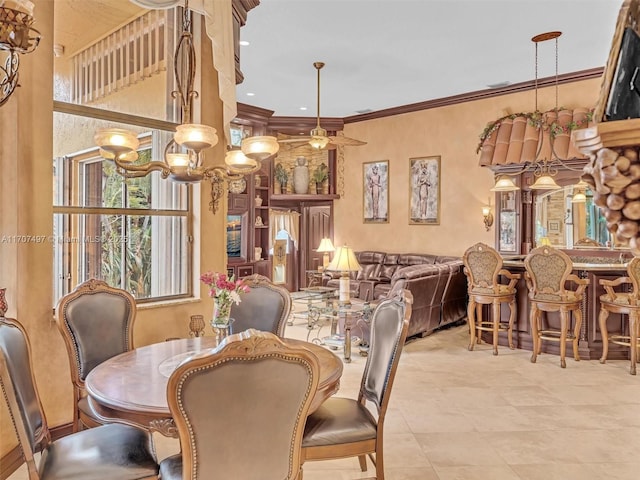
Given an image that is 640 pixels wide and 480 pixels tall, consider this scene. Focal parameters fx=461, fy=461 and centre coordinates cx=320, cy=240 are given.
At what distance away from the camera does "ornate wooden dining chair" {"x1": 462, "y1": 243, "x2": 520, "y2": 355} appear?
17.3ft

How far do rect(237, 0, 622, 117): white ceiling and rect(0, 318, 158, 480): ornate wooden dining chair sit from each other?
3970 millimetres

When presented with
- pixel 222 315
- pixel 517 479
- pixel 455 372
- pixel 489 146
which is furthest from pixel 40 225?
pixel 489 146

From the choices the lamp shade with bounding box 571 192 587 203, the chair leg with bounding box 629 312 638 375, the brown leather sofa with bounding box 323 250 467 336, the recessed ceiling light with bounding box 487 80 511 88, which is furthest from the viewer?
the recessed ceiling light with bounding box 487 80 511 88

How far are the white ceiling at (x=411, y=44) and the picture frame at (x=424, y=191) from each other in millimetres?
1239

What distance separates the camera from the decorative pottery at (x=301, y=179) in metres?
9.71

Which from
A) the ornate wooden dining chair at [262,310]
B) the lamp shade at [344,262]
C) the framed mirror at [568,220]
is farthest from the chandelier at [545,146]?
the ornate wooden dining chair at [262,310]

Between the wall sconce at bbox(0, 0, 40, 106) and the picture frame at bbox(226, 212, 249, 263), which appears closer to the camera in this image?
the wall sconce at bbox(0, 0, 40, 106)

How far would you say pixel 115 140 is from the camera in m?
2.46

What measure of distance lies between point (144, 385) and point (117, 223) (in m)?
1.93

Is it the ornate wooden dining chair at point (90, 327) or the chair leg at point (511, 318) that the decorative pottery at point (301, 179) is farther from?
the ornate wooden dining chair at point (90, 327)

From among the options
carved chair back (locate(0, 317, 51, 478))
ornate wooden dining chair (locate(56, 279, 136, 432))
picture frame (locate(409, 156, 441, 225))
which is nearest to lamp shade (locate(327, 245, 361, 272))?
ornate wooden dining chair (locate(56, 279, 136, 432))

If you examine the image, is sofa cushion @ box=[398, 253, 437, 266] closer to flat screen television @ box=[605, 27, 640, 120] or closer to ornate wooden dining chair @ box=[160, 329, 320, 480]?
ornate wooden dining chair @ box=[160, 329, 320, 480]

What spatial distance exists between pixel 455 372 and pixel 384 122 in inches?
223

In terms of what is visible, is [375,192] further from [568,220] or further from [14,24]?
[14,24]
